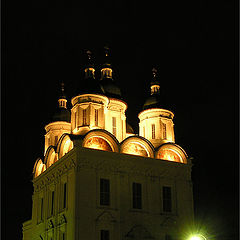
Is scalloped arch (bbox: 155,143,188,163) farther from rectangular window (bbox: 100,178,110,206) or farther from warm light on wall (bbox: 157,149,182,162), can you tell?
rectangular window (bbox: 100,178,110,206)

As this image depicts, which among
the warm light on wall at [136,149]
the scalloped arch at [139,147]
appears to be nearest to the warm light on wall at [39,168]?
the warm light on wall at [136,149]

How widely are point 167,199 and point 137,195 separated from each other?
2618 mm

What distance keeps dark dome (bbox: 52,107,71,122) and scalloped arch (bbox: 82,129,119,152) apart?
833 centimetres

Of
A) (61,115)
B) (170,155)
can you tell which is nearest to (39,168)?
(61,115)

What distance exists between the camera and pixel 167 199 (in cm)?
3055

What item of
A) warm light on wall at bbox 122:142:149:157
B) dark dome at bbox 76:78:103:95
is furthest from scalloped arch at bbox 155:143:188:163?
dark dome at bbox 76:78:103:95

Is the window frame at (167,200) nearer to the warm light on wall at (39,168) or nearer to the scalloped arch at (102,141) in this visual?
Result: the scalloped arch at (102,141)

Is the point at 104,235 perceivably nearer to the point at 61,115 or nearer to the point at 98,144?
the point at 98,144

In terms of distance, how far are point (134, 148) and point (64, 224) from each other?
7.66 m

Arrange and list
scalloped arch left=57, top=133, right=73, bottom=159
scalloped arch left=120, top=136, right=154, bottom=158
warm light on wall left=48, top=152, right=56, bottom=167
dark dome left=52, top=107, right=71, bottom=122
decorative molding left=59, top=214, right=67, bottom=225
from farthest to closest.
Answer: dark dome left=52, top=107, right=71, bottom=122, warm light on wall left=48, top=152, right=56, bottom=167, scalloped arch left=120, top=136, right=154, bottom=158, scalloped arch left=57, top=133, right=73, bottom=159, decorative molding left=59, top=214, right=67, bottom=225

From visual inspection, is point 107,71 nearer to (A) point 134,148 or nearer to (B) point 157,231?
(A) point 134,148

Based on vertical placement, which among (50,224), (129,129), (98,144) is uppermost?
(129,129)

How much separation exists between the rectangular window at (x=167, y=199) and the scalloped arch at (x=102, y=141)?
478cm

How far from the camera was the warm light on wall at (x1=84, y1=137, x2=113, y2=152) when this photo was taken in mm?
29263
